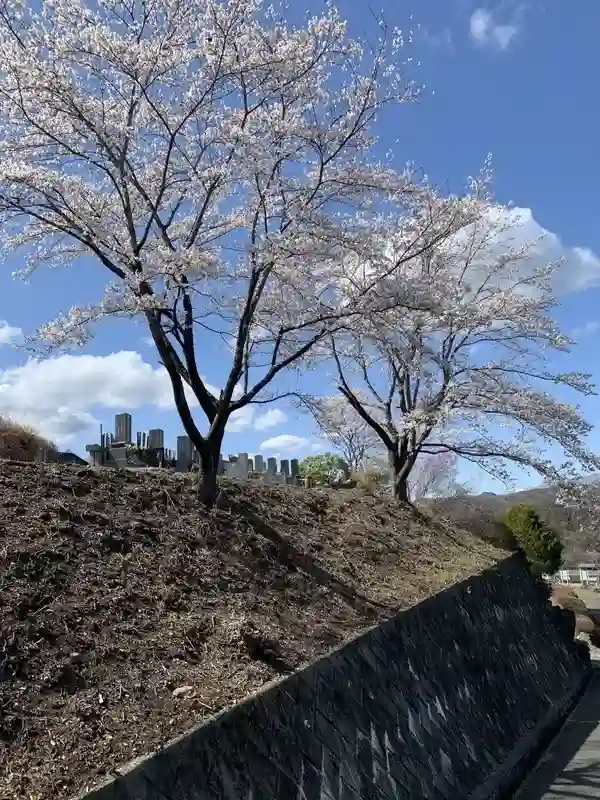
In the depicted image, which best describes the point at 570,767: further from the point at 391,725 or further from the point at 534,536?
the point at 534,536

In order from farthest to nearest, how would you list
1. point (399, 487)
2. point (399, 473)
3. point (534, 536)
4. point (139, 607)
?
1. point (534, 536)
2. point (399, 473)
3. point (399, 487)
4. point (139, 607)

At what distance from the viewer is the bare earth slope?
4.03 meters

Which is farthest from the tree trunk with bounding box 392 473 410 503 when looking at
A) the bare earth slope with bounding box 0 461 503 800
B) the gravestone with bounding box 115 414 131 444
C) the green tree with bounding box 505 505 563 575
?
the green tree with bounding box 505 505 563 575

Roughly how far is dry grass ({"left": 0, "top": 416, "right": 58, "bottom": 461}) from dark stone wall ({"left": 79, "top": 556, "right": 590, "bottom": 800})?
4.78 m

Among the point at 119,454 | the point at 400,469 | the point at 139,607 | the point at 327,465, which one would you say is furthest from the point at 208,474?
the point at 327,465

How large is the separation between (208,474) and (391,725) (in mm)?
3445

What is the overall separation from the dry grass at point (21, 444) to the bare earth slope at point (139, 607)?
1.89 metres

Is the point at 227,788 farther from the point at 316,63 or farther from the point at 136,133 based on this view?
the point at 316,63

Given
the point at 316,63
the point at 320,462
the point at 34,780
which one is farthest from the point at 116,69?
the point at 320,462

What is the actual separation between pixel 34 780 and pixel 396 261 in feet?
26.3

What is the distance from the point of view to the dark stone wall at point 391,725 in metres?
4.07

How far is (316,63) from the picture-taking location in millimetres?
8789

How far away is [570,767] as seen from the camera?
8.33 meters

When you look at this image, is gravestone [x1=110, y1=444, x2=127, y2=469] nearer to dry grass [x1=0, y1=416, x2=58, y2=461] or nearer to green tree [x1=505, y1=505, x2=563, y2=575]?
dry grass [x1=0, y1=416, x2=58, y2=461]
